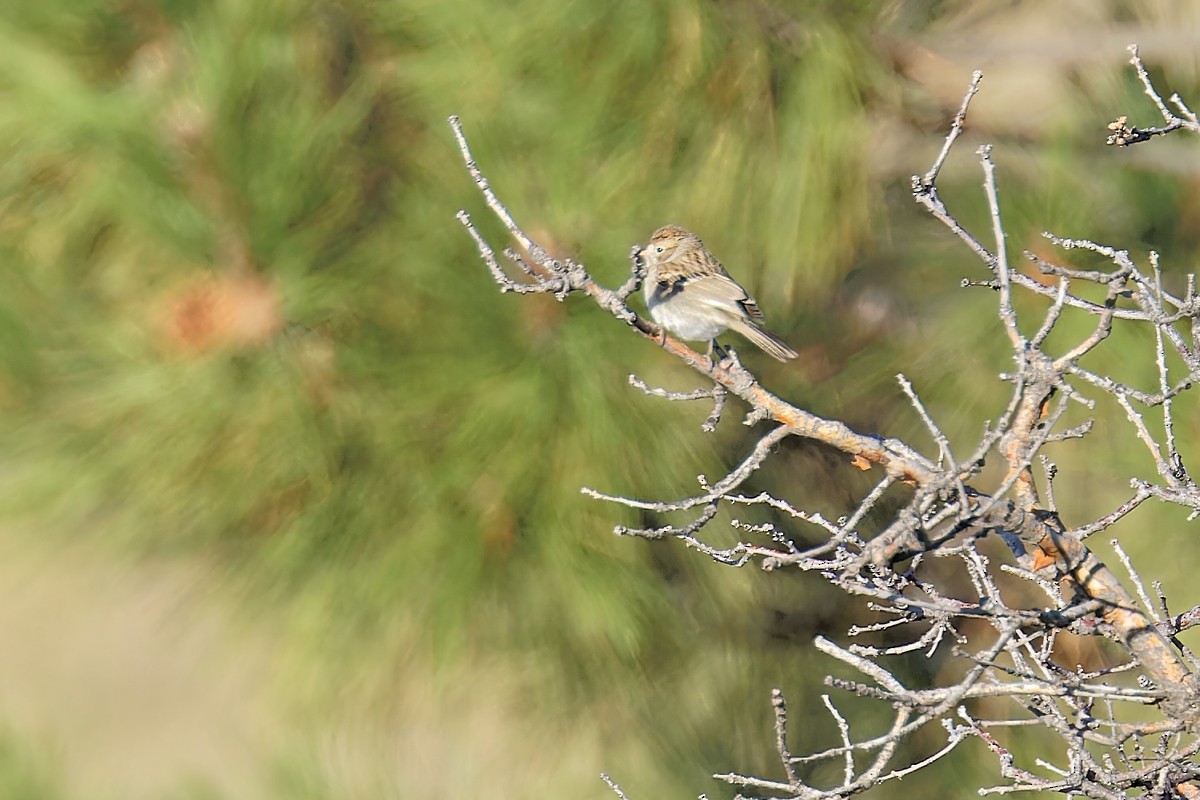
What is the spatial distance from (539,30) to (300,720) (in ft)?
2.25

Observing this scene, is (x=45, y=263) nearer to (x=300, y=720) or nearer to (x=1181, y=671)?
(x=300, y=720)

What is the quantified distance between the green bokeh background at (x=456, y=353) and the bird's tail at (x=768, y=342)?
0.04 m

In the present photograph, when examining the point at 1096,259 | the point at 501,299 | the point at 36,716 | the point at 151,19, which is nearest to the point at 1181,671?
the point at 1096,259

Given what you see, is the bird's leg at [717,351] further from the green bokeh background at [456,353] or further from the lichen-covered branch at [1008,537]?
the lichen-covered branch at [1008,537]

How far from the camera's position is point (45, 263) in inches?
51.4

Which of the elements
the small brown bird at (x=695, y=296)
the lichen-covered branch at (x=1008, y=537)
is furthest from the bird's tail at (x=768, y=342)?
the lichen-covered branch at (x=1008, y=537)

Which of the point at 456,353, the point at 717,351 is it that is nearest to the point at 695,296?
the point at 717,351

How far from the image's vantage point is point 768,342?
53.3 inches

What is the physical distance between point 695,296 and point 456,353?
Result: 1.16ft

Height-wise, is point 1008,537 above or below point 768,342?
below

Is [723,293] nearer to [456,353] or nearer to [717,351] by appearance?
[717,351]

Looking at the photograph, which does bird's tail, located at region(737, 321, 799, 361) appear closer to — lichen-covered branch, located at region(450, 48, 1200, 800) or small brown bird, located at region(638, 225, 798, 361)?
small brown bird, located at region(638, 225, 798, 361)

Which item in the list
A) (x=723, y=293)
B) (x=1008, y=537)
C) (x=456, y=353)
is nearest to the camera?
(x=1008, y=537)

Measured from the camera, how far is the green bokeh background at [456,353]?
1262 mm
